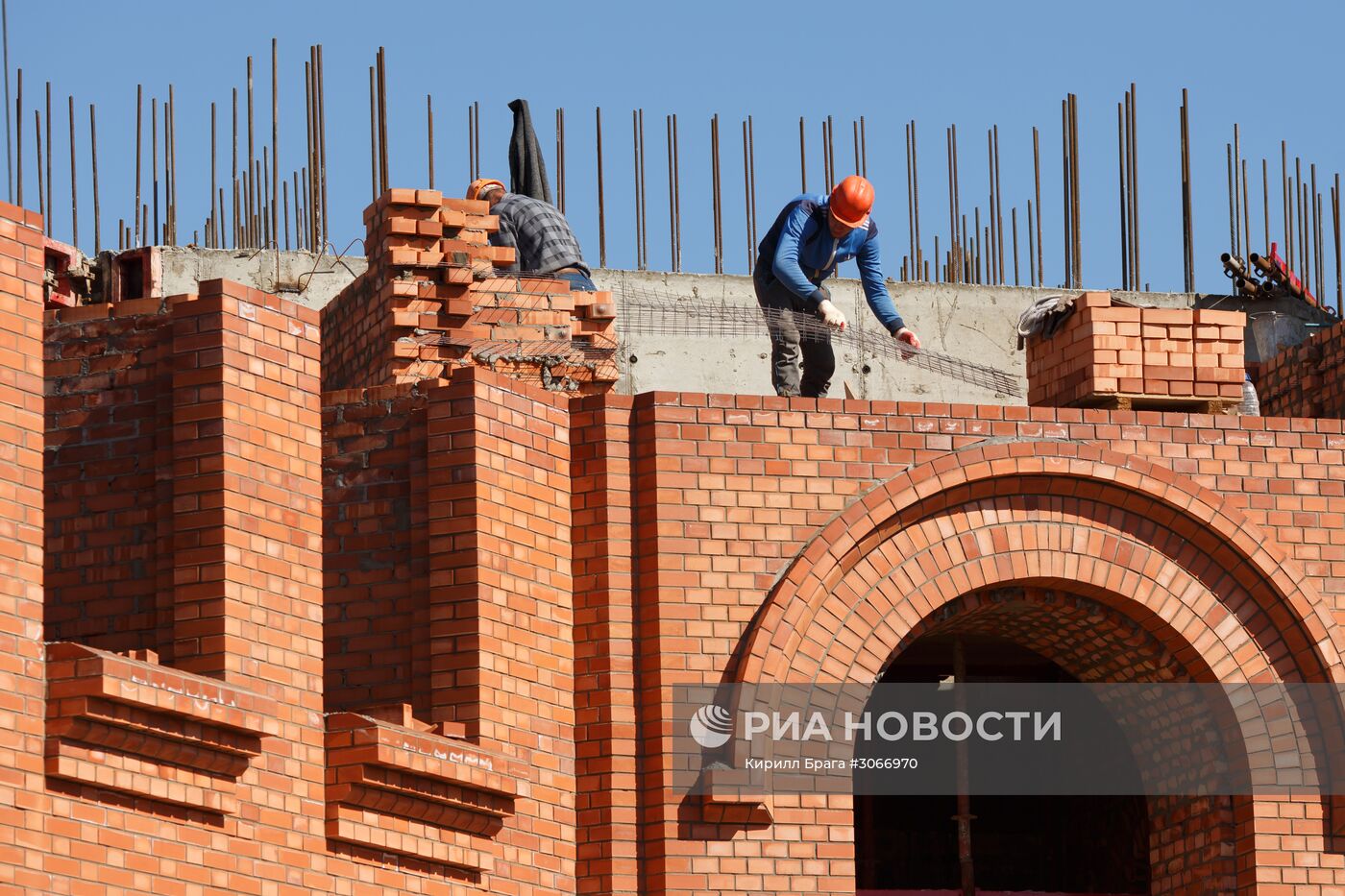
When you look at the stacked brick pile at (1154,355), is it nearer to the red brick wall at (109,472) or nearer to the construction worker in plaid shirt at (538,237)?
the construction worker in plaid shirt at (538,237)

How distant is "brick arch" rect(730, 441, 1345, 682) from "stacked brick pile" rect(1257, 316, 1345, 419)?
270 cm

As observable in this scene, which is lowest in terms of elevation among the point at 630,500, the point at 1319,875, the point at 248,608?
the point at 1319,875

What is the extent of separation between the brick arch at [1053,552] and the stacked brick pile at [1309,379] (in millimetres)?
2703

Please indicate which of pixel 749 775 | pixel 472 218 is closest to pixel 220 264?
pixel 472 218

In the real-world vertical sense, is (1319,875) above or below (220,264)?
below

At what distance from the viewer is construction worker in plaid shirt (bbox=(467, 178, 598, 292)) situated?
1384 centimetres

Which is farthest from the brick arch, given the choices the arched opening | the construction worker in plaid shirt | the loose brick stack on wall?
the construction worker in plaid shirt

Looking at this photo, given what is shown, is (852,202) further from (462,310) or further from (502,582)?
(502,582)

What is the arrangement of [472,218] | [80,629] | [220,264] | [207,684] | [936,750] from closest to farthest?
[207,684] < [80,629] < [472,218] < [936,750] < [220,264]

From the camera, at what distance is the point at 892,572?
466 inches

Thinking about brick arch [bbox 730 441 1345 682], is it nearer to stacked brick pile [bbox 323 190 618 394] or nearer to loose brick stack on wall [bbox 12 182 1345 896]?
loose brick stack on wall [bbox 12 182 1345 896]

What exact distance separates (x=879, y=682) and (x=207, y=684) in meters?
5.77

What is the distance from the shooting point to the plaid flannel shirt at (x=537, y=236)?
1386 centimetres

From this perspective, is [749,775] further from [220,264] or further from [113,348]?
[220,264]
